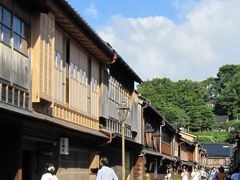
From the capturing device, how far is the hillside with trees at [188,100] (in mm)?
142875

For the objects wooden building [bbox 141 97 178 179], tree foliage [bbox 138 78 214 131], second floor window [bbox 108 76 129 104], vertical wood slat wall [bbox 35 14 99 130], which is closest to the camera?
vertical wood slat wall [bbox 35 14 99 130]

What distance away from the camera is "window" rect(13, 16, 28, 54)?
14789 mm

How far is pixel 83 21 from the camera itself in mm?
19109

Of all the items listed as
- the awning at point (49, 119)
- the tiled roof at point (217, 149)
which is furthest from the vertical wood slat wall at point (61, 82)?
the tiled roof at point (217, 149)

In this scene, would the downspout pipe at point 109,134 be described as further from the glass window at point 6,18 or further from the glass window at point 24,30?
the glass window at point 6,18

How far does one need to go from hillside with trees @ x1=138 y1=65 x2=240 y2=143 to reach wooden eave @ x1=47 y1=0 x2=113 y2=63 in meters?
114

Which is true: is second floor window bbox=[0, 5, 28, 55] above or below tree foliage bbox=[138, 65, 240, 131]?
below

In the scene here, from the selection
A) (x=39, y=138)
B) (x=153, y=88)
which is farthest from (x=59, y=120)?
(x=153, y=88)

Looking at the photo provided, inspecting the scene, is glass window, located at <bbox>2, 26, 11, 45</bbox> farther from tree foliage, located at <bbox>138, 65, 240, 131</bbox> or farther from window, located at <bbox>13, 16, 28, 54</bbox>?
tree foliage, located at <bbox>138, 65, 240, 131</bbox>

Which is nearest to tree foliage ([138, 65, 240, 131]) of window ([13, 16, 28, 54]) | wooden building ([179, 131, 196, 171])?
wooden building ([179, 131, 196, 171])

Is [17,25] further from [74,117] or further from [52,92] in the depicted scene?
[74,117]

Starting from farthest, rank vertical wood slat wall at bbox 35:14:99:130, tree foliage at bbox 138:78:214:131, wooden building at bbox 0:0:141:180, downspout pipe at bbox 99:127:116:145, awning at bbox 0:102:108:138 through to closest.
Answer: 1. tree foliage at bbox 138:78:214:131
2. downspout pipe at bbox 99:127:116:145
3. vertical wood slat wall at bbox 35:14:99:130
4. wooden building at bbox 0:0:141:180
5. awning at bbox 0:102:108:138

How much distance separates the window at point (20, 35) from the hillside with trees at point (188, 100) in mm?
122509

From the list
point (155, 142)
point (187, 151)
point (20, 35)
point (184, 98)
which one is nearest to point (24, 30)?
point (20, 35)
